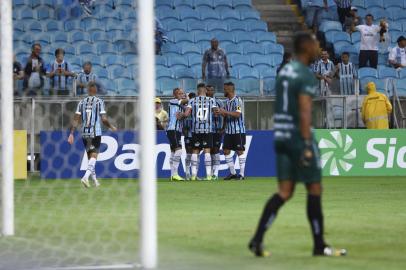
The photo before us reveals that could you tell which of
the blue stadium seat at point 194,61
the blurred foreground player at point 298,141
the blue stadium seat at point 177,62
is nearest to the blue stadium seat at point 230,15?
the blue stadium seat at point 194,61

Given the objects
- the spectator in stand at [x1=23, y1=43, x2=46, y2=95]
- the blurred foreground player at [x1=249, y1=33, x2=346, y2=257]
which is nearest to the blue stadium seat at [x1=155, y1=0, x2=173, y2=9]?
the spectator in stand at [x1=23, y1=43, x2=46, y2=95]

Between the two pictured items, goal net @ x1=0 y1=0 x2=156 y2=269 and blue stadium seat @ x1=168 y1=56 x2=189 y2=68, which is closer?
goal net @ x1=0 y1=0 x2=156 y2=269

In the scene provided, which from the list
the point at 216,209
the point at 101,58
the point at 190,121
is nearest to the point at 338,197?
the point at 216,209

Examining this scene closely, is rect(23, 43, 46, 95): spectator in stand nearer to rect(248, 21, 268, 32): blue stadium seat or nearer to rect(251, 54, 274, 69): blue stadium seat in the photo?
rect(251, 54, 274, 69): blue stadium seat

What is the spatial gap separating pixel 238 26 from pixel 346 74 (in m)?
4.50

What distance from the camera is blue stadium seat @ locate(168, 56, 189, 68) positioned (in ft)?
83.0

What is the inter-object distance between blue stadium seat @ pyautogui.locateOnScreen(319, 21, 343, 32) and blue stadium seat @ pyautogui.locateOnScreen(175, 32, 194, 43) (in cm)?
355

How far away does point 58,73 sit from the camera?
17531 mm

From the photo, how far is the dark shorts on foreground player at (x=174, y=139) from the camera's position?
2228cm

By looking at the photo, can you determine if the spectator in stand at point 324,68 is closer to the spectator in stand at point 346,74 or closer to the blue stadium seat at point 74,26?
the spectator in stand at point 346,74

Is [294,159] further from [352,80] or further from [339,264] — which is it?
[352,80]

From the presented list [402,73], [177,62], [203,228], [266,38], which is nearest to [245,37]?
[266,38]

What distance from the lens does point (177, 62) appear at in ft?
83.3

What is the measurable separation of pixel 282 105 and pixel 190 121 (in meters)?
14.2
